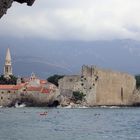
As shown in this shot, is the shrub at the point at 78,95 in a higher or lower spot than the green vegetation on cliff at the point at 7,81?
lower

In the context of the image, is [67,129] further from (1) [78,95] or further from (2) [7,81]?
(2) [7,81]

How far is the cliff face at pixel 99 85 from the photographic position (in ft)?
369

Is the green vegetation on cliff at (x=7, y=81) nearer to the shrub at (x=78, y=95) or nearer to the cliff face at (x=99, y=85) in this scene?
the cliff face at (x=99, y=85)

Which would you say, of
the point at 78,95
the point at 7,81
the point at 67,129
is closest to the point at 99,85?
the point at 78,95

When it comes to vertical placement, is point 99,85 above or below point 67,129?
above

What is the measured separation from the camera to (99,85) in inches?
4510

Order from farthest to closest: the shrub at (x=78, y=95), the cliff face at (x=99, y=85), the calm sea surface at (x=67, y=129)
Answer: the cliff face at (x=99, y=85) < the shrub at (x=78, y=95) < the calm sea surface at (x=67, y=129)

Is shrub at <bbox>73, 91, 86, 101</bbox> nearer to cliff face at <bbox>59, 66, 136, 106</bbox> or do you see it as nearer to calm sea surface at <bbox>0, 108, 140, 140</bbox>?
cliff face at <bbox>59, 66, 136, 106</bbox>

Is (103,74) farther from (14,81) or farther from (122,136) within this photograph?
(122,136)

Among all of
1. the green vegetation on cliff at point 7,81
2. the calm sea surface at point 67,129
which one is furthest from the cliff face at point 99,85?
the calm sea surface at point 67,129

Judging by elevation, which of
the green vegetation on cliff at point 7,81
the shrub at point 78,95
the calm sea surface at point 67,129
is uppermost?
the green vegetation on cliff at point 7,81

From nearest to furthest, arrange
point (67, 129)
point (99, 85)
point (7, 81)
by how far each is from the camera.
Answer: point (67, 129) < point (99, 85) < point (7, 81)

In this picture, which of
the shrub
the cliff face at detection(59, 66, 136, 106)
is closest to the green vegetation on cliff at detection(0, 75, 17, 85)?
the cliff face at detection(59, 66, 136, 106)

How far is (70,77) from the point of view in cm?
11425
